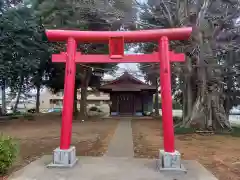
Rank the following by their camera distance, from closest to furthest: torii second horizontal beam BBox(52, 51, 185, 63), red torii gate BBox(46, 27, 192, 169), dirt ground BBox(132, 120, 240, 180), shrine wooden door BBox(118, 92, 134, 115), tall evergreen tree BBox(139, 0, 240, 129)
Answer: red torii gate BBox(46, 27, 192, 169)
dirt ground BBox(132, 120, 240, 180)
torii second horizontal beam BBox(52, 51, 185, 63)
tall evergreen tree BBox(139, 0, 240, 129)
shrine wooden door BBox(118, 92, 134, 115)

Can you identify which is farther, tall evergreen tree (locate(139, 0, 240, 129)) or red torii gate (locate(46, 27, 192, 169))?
tall evergreen tree (locate(139, 0, 240, 129))

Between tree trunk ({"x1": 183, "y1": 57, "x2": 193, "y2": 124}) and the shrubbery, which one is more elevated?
tree trunk ({"x1": 183, "y1": 57, "x2": 193, "y2": 124})

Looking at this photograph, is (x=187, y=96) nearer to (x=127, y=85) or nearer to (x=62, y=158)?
(x=62, y=158)

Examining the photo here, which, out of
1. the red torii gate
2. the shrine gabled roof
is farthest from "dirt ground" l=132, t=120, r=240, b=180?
the shrine gabled roof

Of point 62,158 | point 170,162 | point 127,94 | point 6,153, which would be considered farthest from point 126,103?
point 6,153

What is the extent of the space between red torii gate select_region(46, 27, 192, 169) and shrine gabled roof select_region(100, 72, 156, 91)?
25010 mm

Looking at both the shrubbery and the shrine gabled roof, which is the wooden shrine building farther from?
the shrubbery

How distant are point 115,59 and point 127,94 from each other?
26.5 m

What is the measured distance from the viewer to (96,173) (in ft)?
23.1

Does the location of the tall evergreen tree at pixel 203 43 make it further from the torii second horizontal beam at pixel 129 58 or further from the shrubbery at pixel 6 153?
the shrubbery at pixel 6 153

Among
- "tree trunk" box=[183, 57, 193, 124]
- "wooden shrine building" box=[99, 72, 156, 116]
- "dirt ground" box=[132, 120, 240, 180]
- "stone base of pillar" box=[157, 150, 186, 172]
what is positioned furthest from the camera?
"wooden shrine building" box=[99, 72, 156, 116]

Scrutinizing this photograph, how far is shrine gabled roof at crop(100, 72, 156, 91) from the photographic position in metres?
33.5

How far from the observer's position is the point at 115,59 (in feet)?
27.0

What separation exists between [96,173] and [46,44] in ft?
51.1
